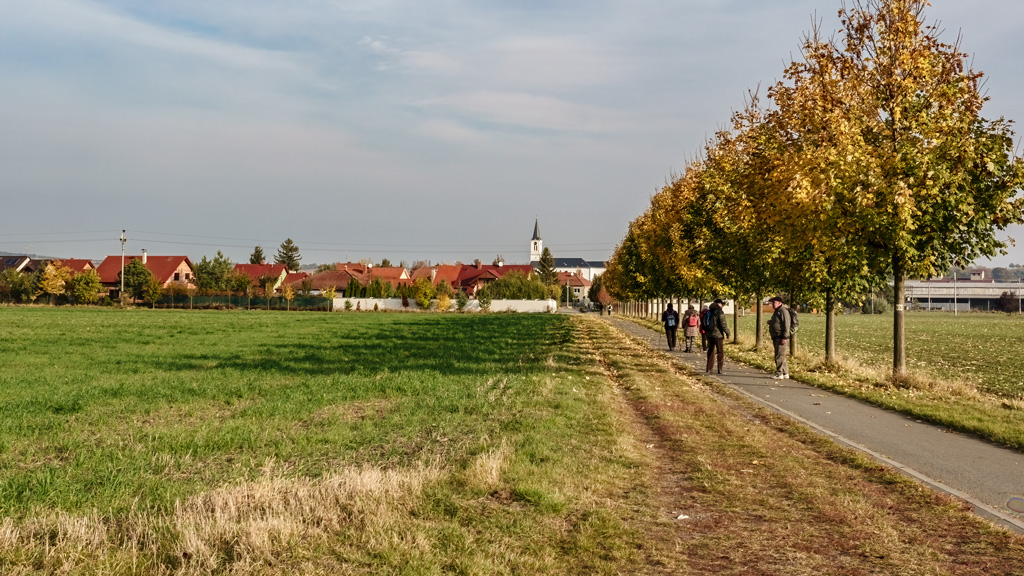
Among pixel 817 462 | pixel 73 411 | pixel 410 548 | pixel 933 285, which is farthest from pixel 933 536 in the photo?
pixel 933 285

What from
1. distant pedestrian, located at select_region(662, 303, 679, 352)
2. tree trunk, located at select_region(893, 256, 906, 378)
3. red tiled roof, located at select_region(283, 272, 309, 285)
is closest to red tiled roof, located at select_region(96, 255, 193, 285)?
red tiled roof, located at select_region(283, 272, 309, 285)

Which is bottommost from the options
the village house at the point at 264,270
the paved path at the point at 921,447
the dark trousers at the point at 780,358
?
the paved path at the point at 921,447

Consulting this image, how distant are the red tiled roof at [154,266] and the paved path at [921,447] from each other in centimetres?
11470

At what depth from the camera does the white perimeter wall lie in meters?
100

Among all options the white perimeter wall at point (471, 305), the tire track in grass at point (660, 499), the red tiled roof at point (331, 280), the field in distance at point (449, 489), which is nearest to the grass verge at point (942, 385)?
the field in distance at point (449, 489)

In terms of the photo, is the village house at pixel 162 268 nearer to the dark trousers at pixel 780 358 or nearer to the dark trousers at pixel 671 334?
the dark trousers at pixel 671 334

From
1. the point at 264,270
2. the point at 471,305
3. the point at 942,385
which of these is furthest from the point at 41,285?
the point at 942,385

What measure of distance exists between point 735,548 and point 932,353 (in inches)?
1245

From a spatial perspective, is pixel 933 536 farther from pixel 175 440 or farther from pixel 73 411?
pixel 73 411

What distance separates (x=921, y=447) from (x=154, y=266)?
124 metres

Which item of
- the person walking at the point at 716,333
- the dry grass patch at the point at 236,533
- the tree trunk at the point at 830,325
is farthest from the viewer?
the tree trunk at the point at 830,325

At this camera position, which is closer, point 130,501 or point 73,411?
point 130,501

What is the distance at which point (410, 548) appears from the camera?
5434 millimetres

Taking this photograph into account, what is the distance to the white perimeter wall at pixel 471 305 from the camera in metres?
100
